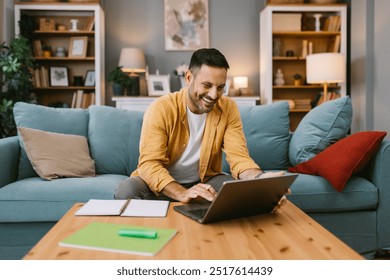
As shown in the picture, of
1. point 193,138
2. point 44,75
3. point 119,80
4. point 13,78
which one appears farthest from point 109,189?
point 44,75

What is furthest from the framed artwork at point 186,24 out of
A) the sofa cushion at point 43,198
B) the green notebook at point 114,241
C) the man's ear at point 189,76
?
the green notebook at point 114,241

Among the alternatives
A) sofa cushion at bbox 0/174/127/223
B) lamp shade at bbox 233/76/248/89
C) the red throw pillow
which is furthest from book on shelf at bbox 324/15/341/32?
sofa cushion at bbox 0/174/127/223

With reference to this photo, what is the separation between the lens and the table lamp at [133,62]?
4.96 meters

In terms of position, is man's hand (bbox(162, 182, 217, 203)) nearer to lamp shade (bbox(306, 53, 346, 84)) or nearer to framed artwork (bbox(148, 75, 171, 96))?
lamp shade (bbox(306, 53, 346, 84))

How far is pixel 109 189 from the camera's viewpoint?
225 cm

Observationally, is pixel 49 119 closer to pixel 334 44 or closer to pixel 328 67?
pixel 328 67

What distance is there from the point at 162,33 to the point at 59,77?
1347mm

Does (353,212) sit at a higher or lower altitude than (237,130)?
lower

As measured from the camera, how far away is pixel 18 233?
2158mm

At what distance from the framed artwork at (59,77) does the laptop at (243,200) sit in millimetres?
4019

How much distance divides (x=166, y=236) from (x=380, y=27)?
3910 millimetres

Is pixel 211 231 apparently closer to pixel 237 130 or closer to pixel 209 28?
pixel 237 130
